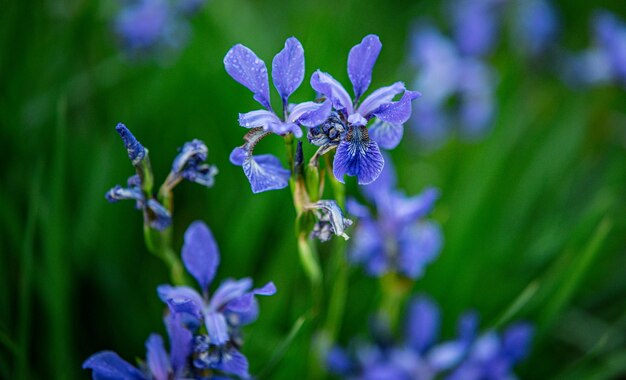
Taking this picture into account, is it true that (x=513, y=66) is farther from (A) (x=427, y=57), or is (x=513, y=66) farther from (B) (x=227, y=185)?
(B) (x=227, y=185)

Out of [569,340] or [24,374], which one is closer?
[24,374]

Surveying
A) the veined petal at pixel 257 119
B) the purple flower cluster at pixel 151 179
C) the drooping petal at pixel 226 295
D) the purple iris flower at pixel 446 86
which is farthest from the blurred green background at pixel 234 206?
the veined petal at pixel 257 119

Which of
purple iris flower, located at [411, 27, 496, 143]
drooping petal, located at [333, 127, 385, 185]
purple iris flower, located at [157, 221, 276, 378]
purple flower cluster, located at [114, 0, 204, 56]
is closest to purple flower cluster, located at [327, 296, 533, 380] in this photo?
purple iris flower, located at [157, 221, 276, 378]

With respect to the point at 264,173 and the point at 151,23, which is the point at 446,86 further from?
the point at 264,173

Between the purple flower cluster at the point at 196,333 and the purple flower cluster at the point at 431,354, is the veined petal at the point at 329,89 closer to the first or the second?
the purple flower cluster at the point at 196,333

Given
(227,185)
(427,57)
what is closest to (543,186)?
(427,57)

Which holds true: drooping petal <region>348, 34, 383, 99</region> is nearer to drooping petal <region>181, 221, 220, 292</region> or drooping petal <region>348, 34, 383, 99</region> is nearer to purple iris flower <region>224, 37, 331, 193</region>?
purple iris flower <region>224, 37, 331, 193</region>
